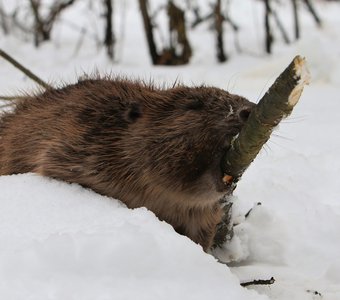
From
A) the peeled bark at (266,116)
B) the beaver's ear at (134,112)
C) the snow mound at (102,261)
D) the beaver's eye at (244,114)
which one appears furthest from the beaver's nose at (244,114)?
the snow mound at (102,261)

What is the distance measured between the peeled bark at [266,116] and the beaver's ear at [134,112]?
46cm

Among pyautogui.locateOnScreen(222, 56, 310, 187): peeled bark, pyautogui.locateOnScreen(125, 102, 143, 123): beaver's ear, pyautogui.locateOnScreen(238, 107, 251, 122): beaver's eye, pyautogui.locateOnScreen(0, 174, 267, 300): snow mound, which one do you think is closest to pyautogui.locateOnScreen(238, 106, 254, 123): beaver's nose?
pyautogui.locateOnScreen(238, 107, 251, 122): beaver's eye

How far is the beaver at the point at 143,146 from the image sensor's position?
2502mm

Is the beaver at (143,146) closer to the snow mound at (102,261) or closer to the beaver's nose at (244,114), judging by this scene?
the beaver's nose at (244,114)

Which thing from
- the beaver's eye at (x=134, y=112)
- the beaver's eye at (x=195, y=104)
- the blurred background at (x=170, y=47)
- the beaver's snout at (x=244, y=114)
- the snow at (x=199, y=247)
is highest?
the beaver's snout at (x=244, y=114)

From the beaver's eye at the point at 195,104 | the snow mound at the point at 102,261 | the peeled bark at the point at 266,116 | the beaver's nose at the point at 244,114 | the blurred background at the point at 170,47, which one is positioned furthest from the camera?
the blurred background at the point at 170,47

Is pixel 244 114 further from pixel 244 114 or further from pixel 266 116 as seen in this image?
pixel 266 116

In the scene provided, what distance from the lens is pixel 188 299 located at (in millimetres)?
1825

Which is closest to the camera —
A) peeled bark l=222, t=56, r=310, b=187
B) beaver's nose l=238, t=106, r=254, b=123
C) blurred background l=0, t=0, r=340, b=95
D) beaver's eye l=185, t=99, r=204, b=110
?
peeled bark l=222, t=56, r=310, b=187

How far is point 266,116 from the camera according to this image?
2.12 m

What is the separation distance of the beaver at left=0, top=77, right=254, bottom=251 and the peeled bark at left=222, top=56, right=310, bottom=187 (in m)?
0.09

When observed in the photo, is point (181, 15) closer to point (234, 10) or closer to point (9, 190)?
point (234, 10)

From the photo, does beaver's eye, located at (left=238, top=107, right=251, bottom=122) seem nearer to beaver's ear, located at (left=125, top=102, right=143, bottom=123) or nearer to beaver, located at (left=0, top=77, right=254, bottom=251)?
beaver, located at (left=0, top=77, right=254, bottom=251)

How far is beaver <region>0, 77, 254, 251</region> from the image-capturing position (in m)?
2.50
